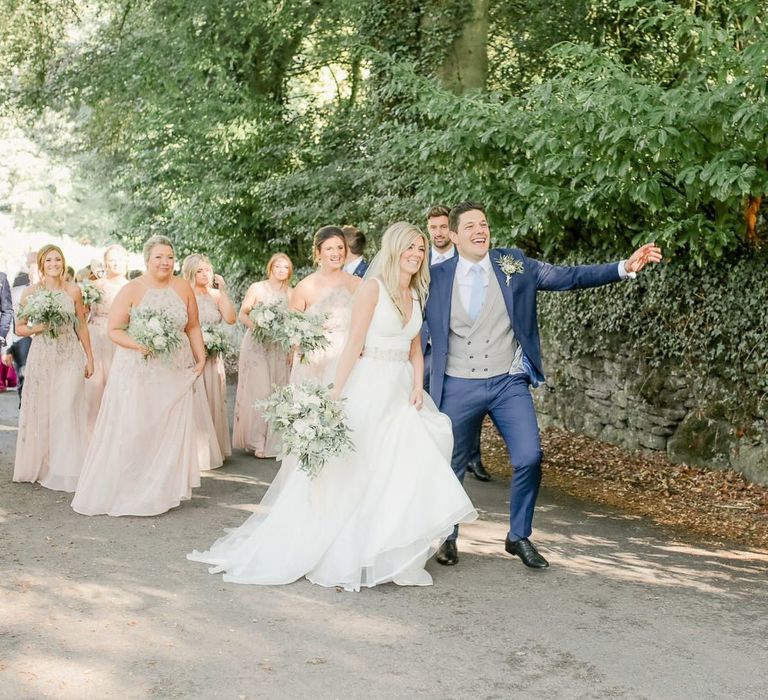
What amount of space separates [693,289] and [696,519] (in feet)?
8.71

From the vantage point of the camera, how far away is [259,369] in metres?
12.2

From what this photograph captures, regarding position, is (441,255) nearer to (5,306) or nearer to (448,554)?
(448,554)

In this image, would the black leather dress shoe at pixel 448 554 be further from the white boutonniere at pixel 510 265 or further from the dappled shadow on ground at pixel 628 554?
the white boutonniere at pixel 510 265

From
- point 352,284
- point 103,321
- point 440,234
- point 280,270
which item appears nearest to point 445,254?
point 440,234

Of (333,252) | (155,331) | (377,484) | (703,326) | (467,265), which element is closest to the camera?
(377,484)

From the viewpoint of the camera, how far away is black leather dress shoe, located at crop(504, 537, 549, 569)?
21.8 ft

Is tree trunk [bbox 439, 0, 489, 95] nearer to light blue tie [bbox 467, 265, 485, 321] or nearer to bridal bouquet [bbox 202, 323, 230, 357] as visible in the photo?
bridal bouquet [bbox 202, 323, 230, 357]

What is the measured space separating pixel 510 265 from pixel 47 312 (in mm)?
5183

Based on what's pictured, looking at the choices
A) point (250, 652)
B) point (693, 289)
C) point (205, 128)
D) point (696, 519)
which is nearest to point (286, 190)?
point (205, 128)

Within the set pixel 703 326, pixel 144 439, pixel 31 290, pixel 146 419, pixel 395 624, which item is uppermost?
pixel 703 326

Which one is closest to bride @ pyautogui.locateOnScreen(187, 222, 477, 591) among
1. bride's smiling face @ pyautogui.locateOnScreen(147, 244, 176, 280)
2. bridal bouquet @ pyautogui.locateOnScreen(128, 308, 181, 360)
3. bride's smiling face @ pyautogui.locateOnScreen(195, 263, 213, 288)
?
bridal bouquet @ pyautogui.locateOnScreen(128, 308, 181, 360)

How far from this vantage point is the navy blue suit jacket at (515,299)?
6805 mm

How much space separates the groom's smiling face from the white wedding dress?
21.4 inches

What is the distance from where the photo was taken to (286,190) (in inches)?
714
